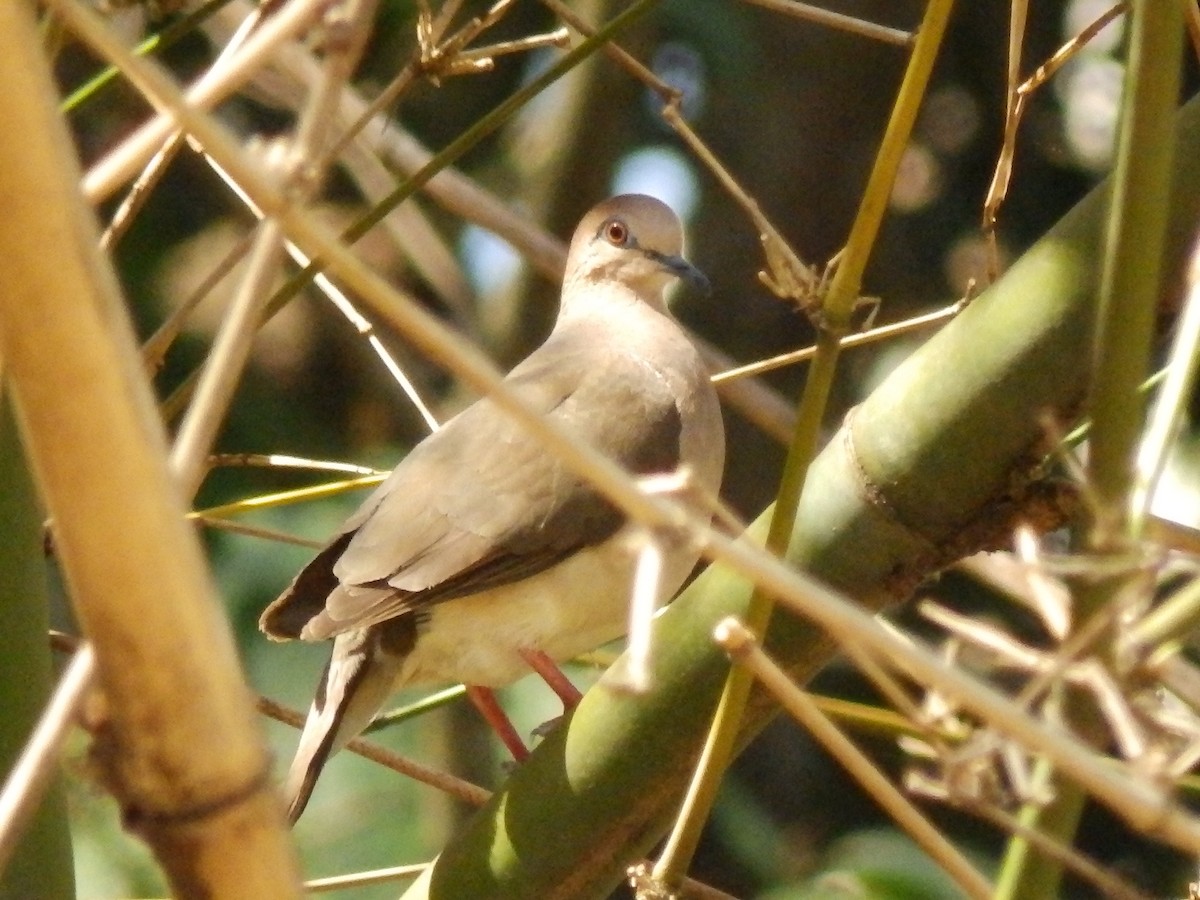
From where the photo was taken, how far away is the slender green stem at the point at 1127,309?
3.20ft

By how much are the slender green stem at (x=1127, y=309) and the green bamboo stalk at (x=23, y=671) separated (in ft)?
2.91

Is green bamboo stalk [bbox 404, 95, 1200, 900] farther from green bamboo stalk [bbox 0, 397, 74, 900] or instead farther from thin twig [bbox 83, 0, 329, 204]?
thin twig [bbox 83, 0, 329, 204]

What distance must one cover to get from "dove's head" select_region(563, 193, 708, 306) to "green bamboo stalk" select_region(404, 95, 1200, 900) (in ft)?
6.84

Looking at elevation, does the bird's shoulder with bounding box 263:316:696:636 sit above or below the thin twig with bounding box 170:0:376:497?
below

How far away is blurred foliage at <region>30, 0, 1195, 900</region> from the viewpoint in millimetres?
4395

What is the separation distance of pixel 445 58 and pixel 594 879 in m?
0.84

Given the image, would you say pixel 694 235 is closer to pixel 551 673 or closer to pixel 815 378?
pixel 551 673

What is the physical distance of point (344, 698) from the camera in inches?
102

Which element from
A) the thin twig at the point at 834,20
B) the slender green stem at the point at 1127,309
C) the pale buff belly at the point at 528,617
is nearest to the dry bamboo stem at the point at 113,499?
the slender green stem at the point at 1127,309

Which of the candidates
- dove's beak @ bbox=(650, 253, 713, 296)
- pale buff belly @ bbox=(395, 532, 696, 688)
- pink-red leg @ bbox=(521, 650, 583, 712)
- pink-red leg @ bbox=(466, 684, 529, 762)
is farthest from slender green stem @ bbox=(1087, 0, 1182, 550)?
dove's beak @ bbox=(650, 253, 713, 296)

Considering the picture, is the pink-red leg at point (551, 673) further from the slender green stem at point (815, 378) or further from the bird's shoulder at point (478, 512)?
the slender green stem at point (815, 378)

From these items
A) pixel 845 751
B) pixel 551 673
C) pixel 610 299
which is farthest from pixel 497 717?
pixel 845 751

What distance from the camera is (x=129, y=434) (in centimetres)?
84

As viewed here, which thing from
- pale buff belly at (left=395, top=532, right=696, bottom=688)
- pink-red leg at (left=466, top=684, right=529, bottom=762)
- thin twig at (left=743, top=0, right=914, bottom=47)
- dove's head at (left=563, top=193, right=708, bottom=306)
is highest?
thin twig at (left=743, top=0, right=914, bottom=47)
